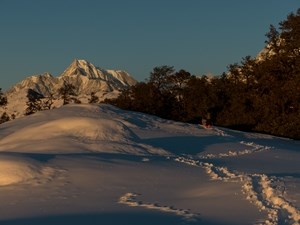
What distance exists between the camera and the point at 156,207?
9641 millimetres

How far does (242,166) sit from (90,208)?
8.54 m

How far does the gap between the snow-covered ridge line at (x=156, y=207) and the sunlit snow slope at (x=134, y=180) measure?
2 cm

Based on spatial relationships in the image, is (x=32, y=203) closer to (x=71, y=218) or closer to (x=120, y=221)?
(x=71, y=218)

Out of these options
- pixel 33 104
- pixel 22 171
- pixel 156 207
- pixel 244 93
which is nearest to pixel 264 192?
pixel 156 207

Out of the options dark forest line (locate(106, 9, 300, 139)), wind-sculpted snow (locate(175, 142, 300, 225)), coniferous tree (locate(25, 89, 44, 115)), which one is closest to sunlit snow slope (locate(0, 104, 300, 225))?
wind-sculpted snow (locate(175, 142, 300, 225))

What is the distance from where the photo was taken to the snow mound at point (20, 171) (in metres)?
12.3

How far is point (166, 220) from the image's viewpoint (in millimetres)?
8492

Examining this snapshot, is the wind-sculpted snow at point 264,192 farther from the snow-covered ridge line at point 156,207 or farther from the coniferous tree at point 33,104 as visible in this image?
the coniferous tree at point 33,104

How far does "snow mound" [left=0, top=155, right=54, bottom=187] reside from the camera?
40.3 feet

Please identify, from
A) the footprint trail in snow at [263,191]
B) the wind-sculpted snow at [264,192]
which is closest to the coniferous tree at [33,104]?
the footprint trail in snow at [263,191]

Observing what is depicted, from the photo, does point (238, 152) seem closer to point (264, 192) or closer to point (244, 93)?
point (264, 192)

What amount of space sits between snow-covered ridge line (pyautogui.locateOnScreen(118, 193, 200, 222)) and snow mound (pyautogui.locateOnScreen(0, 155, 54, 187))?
2902 mm

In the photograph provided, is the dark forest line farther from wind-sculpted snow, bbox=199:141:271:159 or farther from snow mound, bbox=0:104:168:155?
snow mound, bbox=0:104:168:155

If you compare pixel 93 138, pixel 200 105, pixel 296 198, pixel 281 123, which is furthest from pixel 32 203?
pixel 200 105
